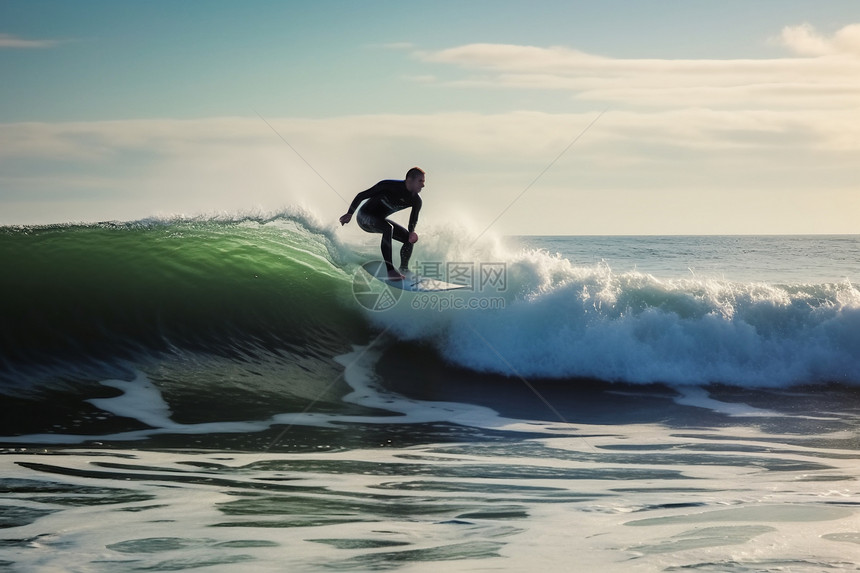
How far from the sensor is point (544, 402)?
10875 millimetres

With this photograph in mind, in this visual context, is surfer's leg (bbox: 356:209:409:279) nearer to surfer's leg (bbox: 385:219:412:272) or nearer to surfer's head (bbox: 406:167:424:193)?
surfer's leg (bbox: 385:219:412:272)

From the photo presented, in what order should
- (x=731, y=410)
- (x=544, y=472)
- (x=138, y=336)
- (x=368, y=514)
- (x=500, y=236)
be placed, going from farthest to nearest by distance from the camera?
(x=500, y=236) → (x=138, y=336) → (x=731, y=410) → (x=544, y=472) → (x=368, y=514)

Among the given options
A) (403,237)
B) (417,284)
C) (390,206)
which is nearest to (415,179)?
(390,206)

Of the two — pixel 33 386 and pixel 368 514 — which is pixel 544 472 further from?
pixel 33 386

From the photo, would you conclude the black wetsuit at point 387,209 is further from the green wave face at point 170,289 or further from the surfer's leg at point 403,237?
the green wave face at point 170,289

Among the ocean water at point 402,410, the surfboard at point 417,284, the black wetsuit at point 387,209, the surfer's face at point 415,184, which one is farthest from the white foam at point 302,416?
the surfer's face at point 415,184

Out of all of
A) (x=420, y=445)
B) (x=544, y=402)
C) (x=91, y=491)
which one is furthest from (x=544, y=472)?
(x=544, y=402)

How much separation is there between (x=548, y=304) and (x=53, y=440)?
8.11m

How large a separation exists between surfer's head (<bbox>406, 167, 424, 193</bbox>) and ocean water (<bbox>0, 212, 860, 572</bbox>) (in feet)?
9.16

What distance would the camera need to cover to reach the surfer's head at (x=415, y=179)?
34.1ft

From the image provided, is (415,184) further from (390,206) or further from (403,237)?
(403,237)

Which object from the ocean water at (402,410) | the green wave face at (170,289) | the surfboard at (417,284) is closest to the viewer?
the ocean water at (402,410)

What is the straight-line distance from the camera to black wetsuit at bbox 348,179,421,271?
10.7 metres

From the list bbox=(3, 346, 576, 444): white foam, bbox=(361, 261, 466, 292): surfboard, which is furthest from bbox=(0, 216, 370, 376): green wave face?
bbox=(361, 261, 466, 292): surfboard
